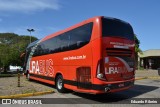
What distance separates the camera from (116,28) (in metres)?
11.8

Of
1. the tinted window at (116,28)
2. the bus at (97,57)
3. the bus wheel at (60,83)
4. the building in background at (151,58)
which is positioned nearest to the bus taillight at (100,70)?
the bus at (97,57)

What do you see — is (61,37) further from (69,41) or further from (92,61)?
(92,61)

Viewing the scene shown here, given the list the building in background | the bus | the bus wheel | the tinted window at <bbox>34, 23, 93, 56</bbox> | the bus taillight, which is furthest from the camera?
the building in background

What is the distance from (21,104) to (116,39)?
498cm

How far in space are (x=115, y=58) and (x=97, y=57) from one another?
1.03 meters

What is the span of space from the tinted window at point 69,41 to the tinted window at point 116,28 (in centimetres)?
68

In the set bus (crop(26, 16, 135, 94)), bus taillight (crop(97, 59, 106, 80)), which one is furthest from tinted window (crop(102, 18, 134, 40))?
bus taillight (crop(97, 59, 106, 80))

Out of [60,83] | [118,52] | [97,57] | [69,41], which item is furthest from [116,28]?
[60,83]

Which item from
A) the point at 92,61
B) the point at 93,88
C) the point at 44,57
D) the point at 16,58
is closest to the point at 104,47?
the point at 92,61

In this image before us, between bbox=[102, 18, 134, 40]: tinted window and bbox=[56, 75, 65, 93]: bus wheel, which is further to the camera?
bbox=[56, 75, 65, 93]: bus wheel

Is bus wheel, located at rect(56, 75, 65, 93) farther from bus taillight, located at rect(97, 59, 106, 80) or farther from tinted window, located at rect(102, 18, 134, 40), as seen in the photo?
tinted window, located at rect(102, 18, 134, 40)

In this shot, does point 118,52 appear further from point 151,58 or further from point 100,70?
point 151,58

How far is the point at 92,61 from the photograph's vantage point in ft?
36.6

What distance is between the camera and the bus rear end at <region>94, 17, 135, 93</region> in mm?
10883
